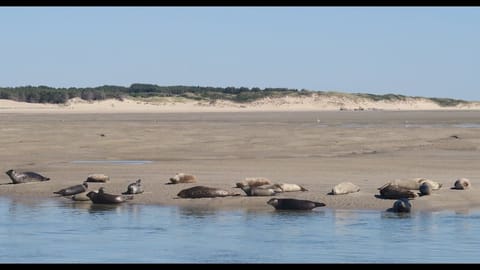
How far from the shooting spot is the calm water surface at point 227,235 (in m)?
8.19

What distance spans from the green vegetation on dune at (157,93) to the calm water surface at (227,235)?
73.9 m

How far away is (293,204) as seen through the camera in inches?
462

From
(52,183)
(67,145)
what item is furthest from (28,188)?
(67,145)

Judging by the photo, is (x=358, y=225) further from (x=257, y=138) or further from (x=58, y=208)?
(x=257, y=138)

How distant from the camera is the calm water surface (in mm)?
8188

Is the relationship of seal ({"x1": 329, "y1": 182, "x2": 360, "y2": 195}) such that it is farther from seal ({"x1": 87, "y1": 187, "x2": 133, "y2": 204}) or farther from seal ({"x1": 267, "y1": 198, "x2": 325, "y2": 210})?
seal ({"x1": 87, "y1": 187, "x2": 133, "y2": 204})

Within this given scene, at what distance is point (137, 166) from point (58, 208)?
624 centimetres

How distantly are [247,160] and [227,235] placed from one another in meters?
10.3

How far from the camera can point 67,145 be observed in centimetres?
2491

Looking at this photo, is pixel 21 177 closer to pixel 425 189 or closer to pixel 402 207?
pixel 425 189

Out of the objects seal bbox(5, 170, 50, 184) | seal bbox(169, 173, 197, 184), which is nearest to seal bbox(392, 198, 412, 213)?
seal bbox(169, 173, 197, 184)

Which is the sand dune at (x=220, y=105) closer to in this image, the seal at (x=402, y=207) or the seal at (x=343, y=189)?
the seal at (x=343, y=189)

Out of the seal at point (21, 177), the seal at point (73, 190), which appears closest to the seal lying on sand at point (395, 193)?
the seal at point (73, 190)

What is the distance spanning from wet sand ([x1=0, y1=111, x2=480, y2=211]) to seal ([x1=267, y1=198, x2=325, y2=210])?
33cm
